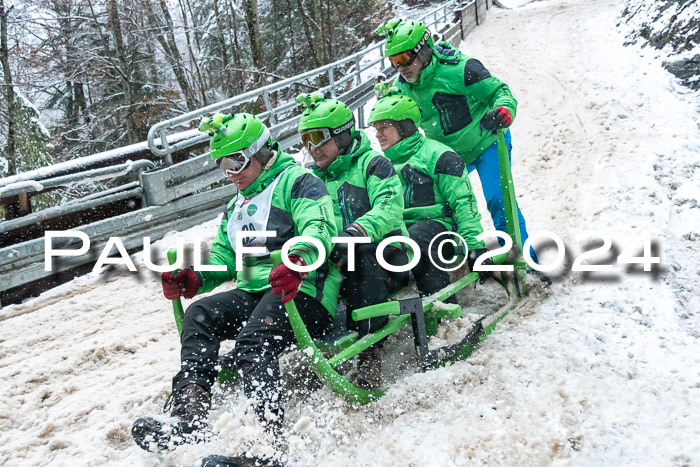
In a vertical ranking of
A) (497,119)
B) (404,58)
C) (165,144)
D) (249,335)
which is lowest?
(249,335)

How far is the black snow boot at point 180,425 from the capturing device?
2590 mm

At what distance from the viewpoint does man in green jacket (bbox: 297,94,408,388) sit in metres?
3.41

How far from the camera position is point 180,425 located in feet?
8.70

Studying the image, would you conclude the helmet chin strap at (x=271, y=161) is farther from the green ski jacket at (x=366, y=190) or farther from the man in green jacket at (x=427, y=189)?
the man in green jacket at (x=427, y=189)

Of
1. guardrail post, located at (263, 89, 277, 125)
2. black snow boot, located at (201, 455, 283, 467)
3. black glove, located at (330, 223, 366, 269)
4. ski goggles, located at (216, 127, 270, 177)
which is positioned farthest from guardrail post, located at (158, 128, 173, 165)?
black snow boot, located at (201, 455, 283, 467)

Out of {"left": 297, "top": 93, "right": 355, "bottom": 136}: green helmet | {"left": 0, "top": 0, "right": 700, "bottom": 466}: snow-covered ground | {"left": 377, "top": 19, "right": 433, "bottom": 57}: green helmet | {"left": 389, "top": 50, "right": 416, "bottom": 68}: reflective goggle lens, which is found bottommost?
{"left": 0, "top": 0, "right": 700, "bottom": 466}: snow-covered ground

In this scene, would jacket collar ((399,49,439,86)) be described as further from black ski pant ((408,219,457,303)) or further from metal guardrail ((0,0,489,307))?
metal guardrail ((0,0,489,307))

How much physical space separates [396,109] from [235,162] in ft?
4.79

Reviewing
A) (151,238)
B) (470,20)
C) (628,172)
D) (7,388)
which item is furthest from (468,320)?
(470,20)

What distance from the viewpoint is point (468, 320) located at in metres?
3.99

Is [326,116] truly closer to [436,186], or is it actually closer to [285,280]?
[436,186]

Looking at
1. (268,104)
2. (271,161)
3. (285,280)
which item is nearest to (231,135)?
(271,161)

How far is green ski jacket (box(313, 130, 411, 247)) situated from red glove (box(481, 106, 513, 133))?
0.92m

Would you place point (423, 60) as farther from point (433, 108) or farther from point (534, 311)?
point (534, 311)
